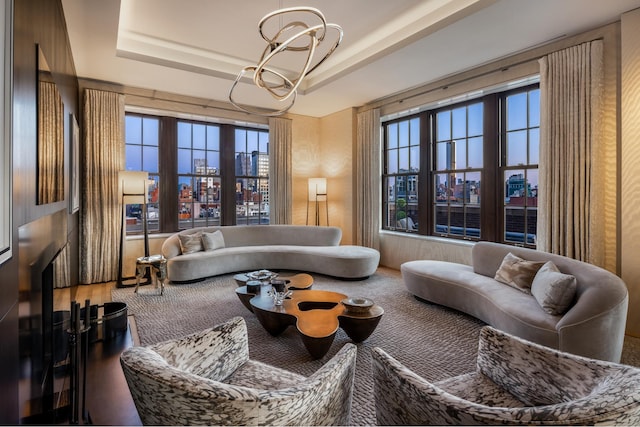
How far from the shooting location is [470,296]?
335 cm

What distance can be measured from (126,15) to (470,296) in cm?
471

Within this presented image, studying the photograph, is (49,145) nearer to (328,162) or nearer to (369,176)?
(369,176)

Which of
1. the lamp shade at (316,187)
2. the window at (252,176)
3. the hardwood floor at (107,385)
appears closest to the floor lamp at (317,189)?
the lamp shade at (316,187)

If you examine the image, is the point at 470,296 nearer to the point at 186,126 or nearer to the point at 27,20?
the point at 27,20

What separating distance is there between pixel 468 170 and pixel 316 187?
9.34ft

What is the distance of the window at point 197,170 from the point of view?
5.48 m

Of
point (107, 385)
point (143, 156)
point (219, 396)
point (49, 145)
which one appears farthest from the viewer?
point (143, 156)

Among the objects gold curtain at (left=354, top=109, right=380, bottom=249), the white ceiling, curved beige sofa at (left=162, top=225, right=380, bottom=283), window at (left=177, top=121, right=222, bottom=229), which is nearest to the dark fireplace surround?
the white ceiling

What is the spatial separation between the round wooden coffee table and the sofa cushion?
231cm

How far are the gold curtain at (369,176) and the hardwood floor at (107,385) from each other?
3956 mm

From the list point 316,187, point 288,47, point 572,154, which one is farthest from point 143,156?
point 572,154

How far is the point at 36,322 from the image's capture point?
1548 mm

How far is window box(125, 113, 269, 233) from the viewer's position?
18.0ft

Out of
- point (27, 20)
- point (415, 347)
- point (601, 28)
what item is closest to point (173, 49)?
point (27, 20)
